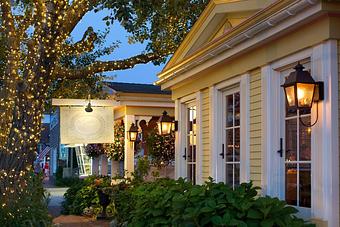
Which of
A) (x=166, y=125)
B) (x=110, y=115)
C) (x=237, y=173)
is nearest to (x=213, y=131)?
(x=237, y=173)

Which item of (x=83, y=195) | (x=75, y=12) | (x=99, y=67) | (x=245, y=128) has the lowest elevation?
(x=83, y=195)

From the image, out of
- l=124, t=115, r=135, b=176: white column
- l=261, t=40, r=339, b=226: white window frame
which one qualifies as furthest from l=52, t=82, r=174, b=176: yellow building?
l=261, t=40, r=339, b=226: white window frame

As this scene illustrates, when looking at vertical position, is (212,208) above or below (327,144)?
below

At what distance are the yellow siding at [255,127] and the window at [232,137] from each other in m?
0.61

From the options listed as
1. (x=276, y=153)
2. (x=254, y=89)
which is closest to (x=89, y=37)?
(x=254, y=89)

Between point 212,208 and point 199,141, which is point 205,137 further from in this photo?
point 212,208

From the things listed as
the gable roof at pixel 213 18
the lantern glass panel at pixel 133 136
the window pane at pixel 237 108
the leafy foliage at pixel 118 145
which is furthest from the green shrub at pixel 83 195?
the window pane at pixel 237 108

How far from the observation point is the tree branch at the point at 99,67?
1099cm

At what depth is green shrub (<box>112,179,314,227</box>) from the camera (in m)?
5.30

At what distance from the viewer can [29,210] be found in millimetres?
6945

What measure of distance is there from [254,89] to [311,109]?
4.96 ft

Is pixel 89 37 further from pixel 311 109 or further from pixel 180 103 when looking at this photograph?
pixel 311 109

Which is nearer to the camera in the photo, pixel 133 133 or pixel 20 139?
pixel 20 139

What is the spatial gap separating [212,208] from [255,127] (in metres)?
1.72
